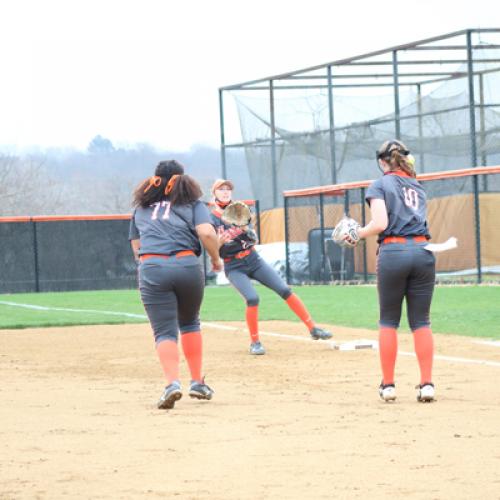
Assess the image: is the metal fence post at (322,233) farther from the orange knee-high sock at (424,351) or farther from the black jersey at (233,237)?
the orange knee-high sock at (424,351)

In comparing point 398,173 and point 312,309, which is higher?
point 398,173

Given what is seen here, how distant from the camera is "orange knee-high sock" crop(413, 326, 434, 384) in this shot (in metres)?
8.04

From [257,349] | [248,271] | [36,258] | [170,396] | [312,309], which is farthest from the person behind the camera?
[36,258]

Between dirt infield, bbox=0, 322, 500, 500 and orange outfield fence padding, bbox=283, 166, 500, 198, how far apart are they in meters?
11.7

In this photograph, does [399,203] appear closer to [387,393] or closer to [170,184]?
[387,393]

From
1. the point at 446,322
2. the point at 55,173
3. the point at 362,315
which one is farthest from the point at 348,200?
the point at 55,173

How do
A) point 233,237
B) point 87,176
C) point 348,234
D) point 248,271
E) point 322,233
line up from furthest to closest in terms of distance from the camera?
point 87,176 < point 322,233 < point 248,271 < point 233,237 < point 348,234

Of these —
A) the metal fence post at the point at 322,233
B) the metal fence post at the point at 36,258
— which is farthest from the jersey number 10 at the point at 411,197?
the metal fence post at the point at 36,258

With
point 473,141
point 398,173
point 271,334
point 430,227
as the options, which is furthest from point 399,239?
point 430,227

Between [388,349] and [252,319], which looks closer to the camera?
[388,349]

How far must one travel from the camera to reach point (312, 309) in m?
18.7

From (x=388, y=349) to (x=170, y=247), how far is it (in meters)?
1.67

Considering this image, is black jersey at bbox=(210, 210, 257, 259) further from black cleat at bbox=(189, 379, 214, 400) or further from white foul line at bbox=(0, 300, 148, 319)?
white foul line at bbox=(0, 300, 148, 319)

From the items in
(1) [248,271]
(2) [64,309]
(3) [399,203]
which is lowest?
(2) [64,309]
